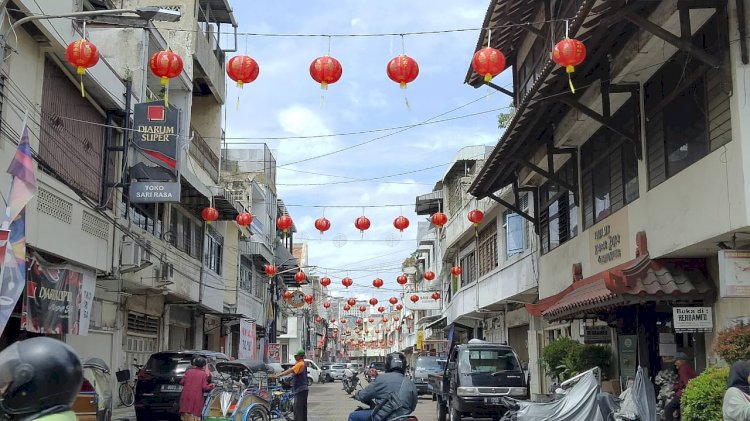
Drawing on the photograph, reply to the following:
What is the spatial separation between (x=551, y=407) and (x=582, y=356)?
654 cm

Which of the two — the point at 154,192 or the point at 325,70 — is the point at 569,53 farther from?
the point at 154,192

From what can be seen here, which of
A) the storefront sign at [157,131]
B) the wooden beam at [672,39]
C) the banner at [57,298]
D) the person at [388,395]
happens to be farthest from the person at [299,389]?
the wooden beam at [672,39]

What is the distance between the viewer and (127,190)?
2031cm

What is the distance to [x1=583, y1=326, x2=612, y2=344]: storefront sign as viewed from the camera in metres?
17.3

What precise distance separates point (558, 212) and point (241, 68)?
11.0 meters

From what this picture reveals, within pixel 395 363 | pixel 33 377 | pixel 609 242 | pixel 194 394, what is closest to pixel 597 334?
pixel 609 242

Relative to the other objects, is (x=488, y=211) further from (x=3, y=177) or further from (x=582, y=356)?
(x=3, y=177)

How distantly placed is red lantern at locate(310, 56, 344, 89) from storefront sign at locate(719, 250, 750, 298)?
6.08 m

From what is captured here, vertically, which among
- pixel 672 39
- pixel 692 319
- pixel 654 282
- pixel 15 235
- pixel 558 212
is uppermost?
pixel 672 39

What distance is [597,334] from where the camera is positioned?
56.7 ft

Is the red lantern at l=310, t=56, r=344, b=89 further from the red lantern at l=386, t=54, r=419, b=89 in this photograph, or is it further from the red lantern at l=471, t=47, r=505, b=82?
the red lantern at l=471, t=47, r=505, b=82

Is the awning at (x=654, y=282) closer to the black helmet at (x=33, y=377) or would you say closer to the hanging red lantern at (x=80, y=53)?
the hanging red lantern at (x=80, y=53)

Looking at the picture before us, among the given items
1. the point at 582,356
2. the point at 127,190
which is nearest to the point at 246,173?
the point at 127,190

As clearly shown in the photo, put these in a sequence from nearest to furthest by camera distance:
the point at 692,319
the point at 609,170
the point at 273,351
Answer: the point at 692,319, the point at 609,170, the point at 273,351
